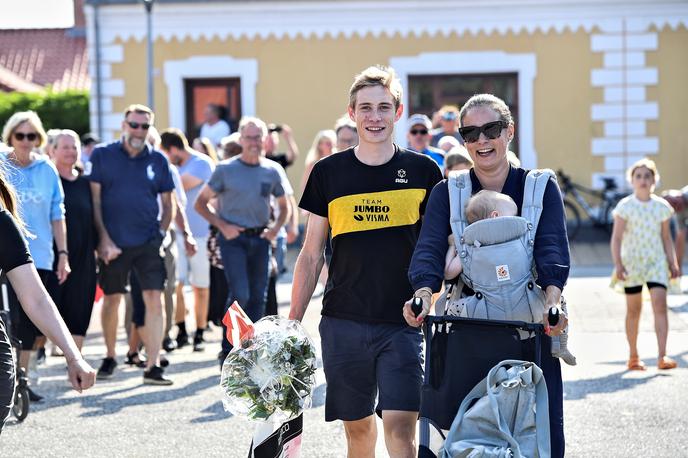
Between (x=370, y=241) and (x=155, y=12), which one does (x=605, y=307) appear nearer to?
(x=370, y=241)

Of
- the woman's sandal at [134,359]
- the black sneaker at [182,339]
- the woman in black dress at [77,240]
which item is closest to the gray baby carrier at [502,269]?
the woman in black dress at [77,240]

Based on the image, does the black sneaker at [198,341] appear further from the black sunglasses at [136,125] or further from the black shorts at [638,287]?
the black shorts at [638,287]

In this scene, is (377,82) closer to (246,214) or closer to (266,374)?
(266,374)

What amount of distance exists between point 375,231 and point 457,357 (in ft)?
3.38

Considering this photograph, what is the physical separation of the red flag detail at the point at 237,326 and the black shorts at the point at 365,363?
0.56 meters

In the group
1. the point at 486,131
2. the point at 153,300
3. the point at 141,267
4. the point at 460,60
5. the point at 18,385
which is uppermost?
the point at 460,60

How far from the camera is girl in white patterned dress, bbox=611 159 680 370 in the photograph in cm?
1018

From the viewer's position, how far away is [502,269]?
5.00m

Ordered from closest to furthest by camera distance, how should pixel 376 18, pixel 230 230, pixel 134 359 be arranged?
pixel 230 230 → pixel 134 359 → pixel 376 18

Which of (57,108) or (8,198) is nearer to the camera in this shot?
(8,198)

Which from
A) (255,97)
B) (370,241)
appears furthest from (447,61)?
(370,241)

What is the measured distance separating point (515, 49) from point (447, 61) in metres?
1.15

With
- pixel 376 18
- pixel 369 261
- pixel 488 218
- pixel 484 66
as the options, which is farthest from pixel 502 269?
pixel 376 18

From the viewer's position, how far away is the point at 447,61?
22.2m
